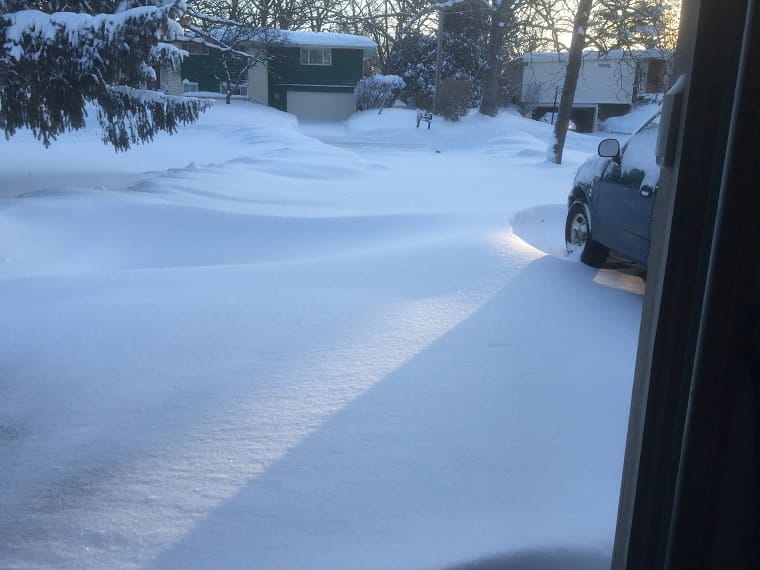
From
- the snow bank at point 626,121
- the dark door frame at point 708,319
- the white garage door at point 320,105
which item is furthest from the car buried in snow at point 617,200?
the white garage door at point 320,105

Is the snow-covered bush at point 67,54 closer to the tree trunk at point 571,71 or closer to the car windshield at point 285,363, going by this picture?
the car windshield at point 285,363

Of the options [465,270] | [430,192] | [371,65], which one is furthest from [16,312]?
[371,65]

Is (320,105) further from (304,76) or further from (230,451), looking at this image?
(230,451)

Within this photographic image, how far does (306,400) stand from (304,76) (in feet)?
139

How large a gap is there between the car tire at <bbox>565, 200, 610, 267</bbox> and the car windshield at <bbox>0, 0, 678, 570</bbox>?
0.07 feet

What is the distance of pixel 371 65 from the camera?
51.5 m

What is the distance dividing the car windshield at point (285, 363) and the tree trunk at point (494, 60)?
78.7 ft

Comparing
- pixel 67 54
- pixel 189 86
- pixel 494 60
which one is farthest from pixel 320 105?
pixel 67 54

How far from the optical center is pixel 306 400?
11.2 feet

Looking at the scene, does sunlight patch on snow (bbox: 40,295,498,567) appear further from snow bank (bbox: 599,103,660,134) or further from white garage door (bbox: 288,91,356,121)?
white garage door (bbox: 288,91,356,121)

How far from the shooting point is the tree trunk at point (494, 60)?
1300 inches

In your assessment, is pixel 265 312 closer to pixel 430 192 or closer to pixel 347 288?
pixel 347 288

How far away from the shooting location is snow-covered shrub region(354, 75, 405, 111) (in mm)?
39812

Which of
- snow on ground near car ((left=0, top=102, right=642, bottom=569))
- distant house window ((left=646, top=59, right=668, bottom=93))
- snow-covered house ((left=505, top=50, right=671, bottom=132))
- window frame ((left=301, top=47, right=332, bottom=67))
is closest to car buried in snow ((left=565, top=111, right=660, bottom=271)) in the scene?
snow on ground near car ((left=0, top=102, right=642, bottom=569))
